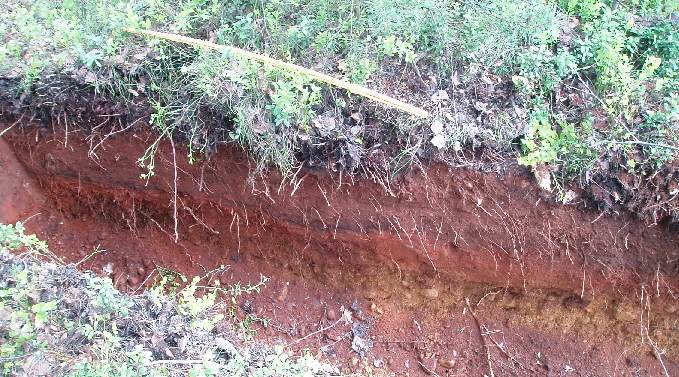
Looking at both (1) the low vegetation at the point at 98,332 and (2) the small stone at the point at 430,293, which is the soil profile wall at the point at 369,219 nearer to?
(2) the small stone at the point at 430,293

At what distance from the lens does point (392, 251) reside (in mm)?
3756

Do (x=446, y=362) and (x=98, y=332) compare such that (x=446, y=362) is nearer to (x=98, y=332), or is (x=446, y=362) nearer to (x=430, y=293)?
(x=430, y=293)

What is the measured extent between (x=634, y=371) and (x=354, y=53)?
3.46 meters

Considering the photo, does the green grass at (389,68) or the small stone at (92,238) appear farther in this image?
the small stone at (92,238)

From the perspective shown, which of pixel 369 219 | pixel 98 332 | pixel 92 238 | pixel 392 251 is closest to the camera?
pixel 98 332

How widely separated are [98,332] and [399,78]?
2482mm

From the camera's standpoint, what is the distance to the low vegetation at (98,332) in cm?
232

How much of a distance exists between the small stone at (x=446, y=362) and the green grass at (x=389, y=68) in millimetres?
1790

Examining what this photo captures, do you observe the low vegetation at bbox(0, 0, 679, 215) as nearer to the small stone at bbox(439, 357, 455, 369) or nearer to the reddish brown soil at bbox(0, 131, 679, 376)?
the reddish brown soil at bbox(0, 131, 679, 376)

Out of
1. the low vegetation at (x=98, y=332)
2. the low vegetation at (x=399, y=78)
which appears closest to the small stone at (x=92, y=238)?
the low vegetation at (x=98, y=332)

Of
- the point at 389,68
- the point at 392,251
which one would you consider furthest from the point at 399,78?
the point at 392,251

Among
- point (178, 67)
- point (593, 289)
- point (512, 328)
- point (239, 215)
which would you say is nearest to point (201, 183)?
point (239, 215)

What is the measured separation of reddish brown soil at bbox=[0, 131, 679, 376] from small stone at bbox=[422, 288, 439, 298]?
0.04 feet

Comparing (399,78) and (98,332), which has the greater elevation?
(399,78)
